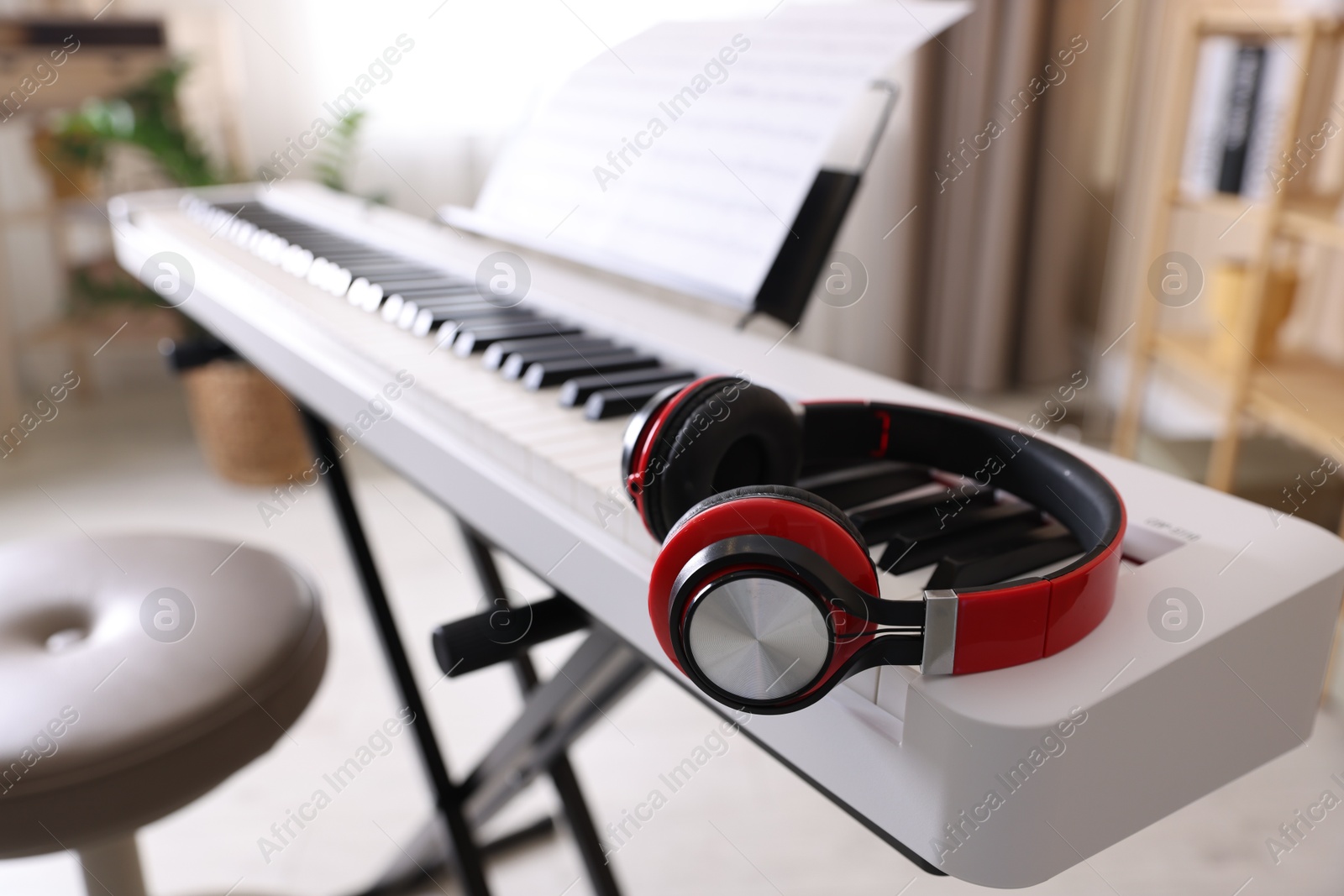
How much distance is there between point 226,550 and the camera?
3.47 feet

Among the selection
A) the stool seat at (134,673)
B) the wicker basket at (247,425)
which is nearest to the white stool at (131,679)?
the stool seat at (134,673)

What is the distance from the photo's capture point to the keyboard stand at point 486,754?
108 cm

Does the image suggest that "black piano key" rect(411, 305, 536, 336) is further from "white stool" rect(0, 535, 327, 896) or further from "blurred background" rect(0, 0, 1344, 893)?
"blurred background" rect(0, 0, 1344, 893)

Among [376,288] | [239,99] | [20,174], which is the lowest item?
[20,174]

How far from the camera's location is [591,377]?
0.83m

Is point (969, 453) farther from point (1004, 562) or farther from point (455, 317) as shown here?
point (455, 317)

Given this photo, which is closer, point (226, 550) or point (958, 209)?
point (226, 550)

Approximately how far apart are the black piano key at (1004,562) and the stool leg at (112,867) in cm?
87

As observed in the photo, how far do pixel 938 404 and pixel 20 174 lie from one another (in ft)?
11.0

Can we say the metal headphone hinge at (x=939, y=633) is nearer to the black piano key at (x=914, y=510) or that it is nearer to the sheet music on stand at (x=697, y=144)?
the black piano key at (x=914, y=510)

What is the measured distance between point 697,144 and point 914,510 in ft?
1.74

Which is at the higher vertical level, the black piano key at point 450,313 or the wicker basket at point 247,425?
the black piano key at point 450,313

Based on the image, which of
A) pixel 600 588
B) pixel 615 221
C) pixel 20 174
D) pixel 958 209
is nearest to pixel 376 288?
pixel 615 221

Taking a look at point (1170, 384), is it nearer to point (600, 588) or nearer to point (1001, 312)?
point (1001, 312)
